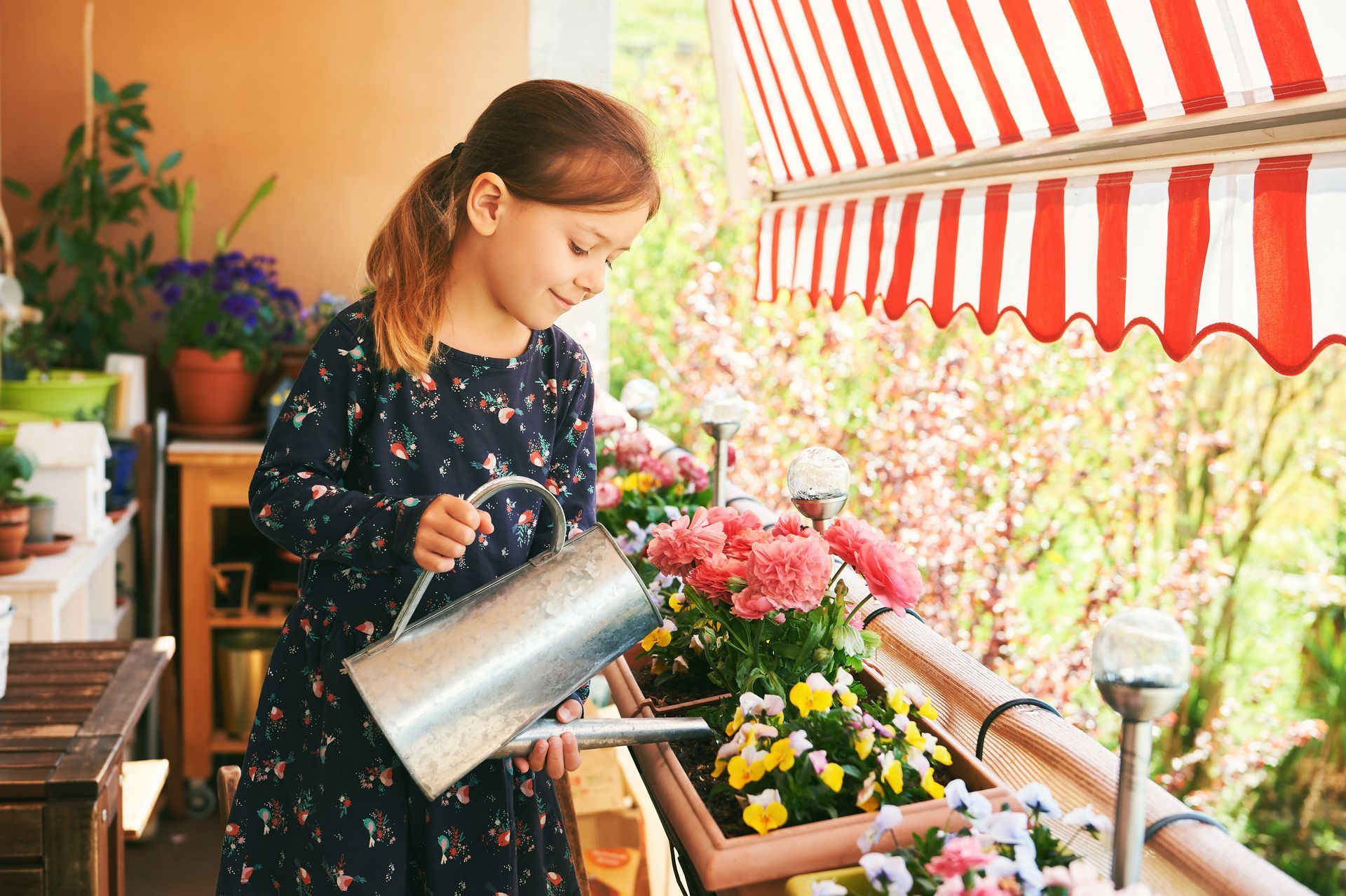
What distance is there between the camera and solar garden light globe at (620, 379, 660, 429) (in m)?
2.44

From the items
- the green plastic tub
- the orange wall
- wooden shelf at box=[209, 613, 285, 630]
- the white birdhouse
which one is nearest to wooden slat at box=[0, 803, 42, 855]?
the white birdhouse

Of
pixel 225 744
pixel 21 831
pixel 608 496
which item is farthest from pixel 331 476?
pixel 225 744

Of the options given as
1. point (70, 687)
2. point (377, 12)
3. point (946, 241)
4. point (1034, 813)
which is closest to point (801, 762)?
point (1034, 813)

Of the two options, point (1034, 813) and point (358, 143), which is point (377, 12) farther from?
point (1034, 813)

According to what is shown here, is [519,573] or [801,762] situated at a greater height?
[519,573]

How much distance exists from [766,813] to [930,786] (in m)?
0.15

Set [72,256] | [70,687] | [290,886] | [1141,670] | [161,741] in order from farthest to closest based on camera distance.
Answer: [161,741], [72,256], [70,687], [290,886], [1141,670]

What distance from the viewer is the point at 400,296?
1474 mm

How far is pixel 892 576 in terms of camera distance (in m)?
1.24

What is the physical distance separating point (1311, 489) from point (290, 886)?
3.71 m

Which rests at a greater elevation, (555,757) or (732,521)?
(732,521)

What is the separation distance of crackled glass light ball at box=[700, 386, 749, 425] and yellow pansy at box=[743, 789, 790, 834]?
3.02 ft

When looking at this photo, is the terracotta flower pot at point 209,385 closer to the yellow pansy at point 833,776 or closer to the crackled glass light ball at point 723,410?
the crackled glass light ball at point 723,410

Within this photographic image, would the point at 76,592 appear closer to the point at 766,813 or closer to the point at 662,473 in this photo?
the point at 662,473
